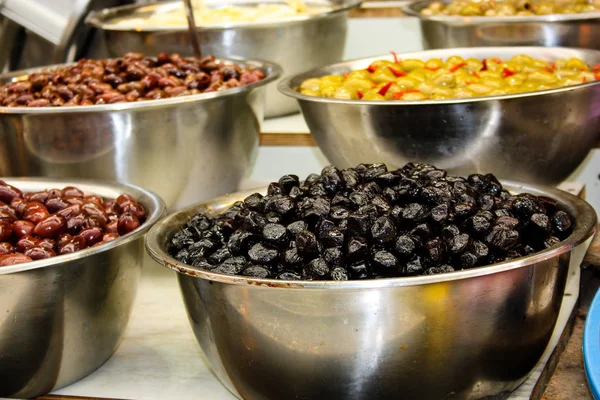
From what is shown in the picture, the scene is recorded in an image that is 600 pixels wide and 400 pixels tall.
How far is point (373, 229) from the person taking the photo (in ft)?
3.19

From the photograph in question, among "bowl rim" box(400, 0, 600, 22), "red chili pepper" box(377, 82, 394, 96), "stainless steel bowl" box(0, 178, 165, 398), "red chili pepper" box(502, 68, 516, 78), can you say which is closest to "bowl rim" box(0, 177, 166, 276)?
"stainless steel bowl" box(0, 178, 165, 398)

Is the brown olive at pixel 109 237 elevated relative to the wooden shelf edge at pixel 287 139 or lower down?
elevated

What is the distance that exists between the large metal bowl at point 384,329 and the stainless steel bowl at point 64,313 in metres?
0.15

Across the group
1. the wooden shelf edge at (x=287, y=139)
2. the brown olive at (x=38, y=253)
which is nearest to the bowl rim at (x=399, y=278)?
the brown olive at (x=38, y=253)

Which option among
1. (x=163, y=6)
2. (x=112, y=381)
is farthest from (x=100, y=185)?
(x=163, y=6)

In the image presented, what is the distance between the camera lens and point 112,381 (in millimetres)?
1201

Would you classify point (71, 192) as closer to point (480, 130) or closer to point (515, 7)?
point (480, 130)

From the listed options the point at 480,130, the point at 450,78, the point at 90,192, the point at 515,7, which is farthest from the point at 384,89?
the point at 515,7

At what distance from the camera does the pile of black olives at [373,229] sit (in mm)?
956

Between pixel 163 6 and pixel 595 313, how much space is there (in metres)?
2.09

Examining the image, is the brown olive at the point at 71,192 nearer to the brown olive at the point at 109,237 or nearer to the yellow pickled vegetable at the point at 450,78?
the brown olive at the point at 109,237

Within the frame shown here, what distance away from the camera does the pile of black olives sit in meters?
0.96

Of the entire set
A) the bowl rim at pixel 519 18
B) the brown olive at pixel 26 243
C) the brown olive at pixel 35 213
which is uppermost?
the bowl rim at pixel 519 18

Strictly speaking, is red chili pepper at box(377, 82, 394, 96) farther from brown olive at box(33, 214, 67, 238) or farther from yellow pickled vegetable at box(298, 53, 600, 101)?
brown olive at box(33, 214, 67, 238)
